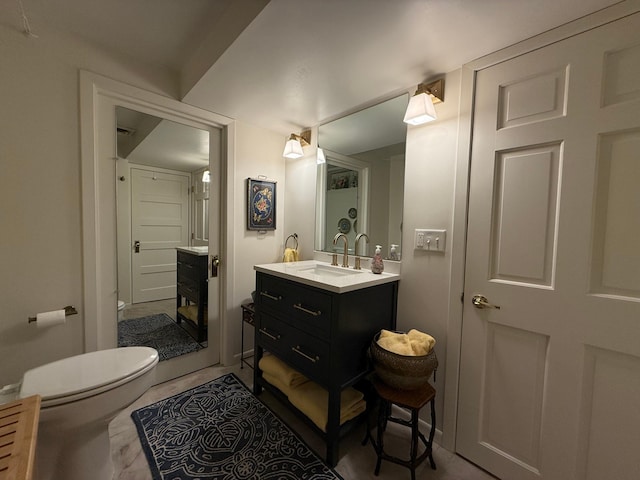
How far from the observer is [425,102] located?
143cm

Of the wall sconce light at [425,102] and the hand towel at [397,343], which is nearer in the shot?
the hand towel at [397,343]

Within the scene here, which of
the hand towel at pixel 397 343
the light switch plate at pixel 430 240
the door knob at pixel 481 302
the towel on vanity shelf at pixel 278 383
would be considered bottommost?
the towel on vanity shelf at pixel 278 383

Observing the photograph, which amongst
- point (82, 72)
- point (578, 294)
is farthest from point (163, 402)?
point (578, 294)

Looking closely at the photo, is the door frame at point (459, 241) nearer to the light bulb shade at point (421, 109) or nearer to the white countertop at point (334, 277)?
the light bulb shade at point (421, 109)

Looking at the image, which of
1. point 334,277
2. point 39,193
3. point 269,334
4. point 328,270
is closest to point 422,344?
point 334,277

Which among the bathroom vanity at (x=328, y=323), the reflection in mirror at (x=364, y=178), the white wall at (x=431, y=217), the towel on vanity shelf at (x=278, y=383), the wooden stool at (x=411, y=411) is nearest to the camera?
the wooden stool at (x=411, y=411)

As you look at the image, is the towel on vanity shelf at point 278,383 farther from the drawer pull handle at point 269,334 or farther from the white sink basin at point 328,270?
the white sink basin at point 328,270

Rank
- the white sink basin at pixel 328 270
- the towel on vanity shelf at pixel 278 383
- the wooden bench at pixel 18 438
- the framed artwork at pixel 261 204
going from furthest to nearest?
the framed artwork at pixel 261 204
the white sink basin at pixel 328 270
the towel on vanity shelf at pixel 278 383
the wooden bench at pixel 18 438

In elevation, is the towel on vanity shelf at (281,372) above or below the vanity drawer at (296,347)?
below

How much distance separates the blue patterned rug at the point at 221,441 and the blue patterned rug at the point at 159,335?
364 mm

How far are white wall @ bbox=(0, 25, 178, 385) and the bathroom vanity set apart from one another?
3.74 ft

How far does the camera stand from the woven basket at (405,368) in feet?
4.13

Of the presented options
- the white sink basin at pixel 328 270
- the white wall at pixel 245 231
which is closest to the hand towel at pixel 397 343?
the white sink basin at pixel 328 270

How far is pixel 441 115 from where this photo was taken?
1.50m
